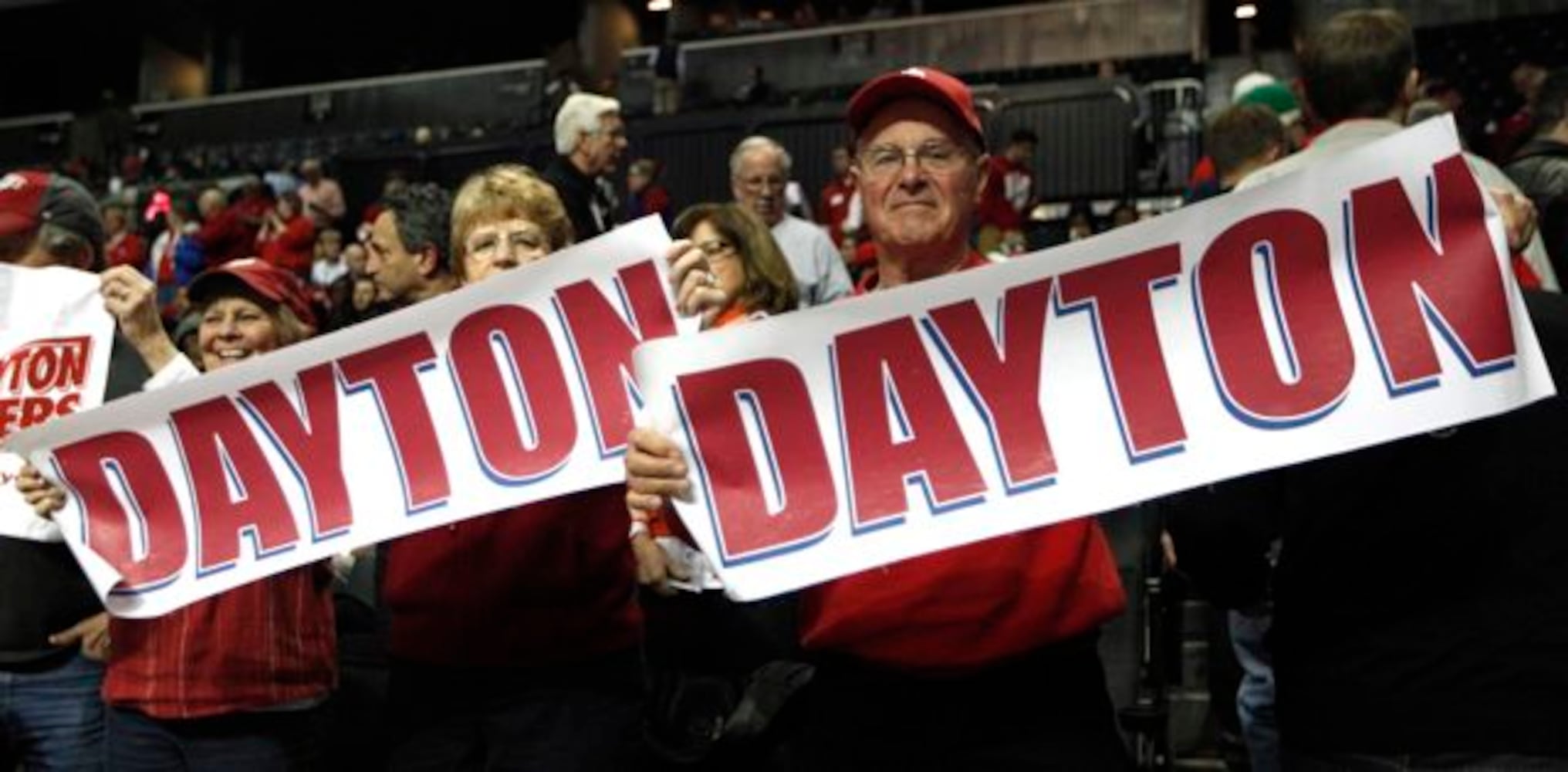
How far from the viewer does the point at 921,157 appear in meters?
2.28

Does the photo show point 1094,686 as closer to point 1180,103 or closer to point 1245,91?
point 1245,91

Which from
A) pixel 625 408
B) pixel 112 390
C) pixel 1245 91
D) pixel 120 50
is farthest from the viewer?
pixel 120 50

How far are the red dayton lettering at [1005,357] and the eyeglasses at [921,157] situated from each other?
9.4 inches

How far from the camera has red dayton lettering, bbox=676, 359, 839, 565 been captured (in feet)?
6.95

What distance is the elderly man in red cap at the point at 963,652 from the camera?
2068mm

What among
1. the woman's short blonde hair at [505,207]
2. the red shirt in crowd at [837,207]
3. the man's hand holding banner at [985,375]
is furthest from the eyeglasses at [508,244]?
the red shirt in crowd at [837,207]

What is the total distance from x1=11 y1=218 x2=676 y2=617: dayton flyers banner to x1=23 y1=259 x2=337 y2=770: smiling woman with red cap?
12 centimetres

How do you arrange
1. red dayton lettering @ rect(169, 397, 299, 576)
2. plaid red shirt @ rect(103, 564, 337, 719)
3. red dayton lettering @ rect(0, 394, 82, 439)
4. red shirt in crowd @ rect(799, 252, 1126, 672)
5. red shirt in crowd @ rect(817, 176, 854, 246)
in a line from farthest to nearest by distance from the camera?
red shirt in crowd @ rect(817, 176, 854, 246) → red dayton lettering @ rect(0, 394, 82, 439) → plaid red shirt @ rect(103, 564, 337, 719) → red dayton lettering @ rect(169, 397, 299, 576) → red shirt in crowd @ rect(799, 252, 1126, 672)

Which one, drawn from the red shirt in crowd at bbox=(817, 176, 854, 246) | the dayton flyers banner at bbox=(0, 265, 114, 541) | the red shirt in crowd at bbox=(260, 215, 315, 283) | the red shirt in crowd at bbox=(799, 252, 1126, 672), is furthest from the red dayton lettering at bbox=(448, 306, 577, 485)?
the red shirt in crowd at bbox=(260, 215, 315, 283)

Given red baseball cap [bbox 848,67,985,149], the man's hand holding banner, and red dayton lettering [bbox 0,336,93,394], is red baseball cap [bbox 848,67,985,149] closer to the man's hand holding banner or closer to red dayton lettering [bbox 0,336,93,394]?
the man's hand holding banner

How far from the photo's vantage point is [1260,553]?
219 cm

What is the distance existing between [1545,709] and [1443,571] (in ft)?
0.65

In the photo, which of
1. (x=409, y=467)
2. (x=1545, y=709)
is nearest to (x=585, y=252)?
(x=409, y=467)

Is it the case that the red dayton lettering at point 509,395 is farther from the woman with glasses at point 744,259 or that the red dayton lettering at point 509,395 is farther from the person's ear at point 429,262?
the woman with glasses at point 744,259
